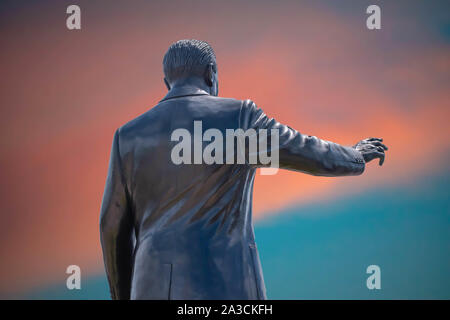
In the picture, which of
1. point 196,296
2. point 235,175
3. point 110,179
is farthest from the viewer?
point 110,179

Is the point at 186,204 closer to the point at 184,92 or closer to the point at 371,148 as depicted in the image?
the point at 184,92

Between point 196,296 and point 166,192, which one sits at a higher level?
point 166,192

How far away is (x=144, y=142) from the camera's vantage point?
8.36 feet

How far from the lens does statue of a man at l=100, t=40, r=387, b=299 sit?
233cm

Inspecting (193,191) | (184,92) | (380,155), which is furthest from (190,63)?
(380,155)

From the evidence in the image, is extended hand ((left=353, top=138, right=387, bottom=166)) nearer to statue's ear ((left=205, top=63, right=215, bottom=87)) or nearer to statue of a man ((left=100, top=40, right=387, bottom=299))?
statue of a man ((left=100, top=40, right=387, bottom=299))

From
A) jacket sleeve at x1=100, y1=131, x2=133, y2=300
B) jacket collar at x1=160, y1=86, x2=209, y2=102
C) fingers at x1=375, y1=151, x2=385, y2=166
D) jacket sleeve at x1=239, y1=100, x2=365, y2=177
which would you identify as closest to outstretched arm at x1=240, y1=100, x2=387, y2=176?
jacket sleeve at x1=239, y1=100, x2=365, y2=177

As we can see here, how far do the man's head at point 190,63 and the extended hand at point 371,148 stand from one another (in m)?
0.65

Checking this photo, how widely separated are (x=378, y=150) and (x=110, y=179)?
107 cm

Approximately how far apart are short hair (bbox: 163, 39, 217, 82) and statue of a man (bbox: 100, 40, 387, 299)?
0.08 metres

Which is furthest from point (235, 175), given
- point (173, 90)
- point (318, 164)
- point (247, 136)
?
point (173, 90)

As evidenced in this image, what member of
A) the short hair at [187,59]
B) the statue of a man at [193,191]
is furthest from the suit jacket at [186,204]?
the short hair at [187,59]

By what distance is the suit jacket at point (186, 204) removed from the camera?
233 cm

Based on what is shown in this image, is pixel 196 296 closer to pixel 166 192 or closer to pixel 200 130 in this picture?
pixel 166 192
